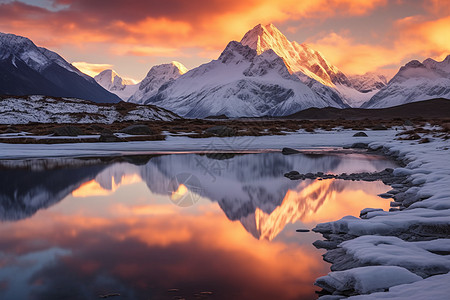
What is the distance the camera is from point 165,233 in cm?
1241

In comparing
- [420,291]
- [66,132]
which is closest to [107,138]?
[66,132]

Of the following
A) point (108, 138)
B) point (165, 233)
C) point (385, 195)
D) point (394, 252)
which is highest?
point (108, 138)

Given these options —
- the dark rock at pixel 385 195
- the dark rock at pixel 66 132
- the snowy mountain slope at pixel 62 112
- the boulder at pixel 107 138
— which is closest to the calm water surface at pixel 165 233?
the dark rock at pixel 385 195

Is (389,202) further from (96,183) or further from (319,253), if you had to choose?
(96,183)

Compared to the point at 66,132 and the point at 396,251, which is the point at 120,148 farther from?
the point at 396,251

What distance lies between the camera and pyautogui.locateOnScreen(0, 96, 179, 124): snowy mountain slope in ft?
313

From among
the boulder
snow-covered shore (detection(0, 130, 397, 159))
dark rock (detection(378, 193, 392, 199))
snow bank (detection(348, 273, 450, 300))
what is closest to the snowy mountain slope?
the boulder

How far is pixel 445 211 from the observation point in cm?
1148

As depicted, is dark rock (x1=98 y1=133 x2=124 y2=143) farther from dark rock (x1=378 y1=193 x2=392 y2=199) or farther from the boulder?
dark rock (x1=378 y1=193 x2=392 y2=199)

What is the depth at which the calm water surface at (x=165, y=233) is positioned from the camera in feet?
27.9

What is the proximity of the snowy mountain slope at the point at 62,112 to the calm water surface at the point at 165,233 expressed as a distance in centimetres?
7617

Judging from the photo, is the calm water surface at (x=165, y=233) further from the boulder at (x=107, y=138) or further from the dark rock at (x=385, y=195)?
the boulder at (x=107, y=138)

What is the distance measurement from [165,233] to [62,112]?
99.9 meters

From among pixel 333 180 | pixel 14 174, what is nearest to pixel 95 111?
pixel 14 174
